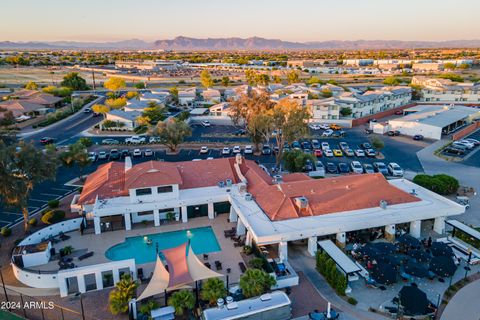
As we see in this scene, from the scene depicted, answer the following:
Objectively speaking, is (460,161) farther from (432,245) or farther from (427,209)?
(432,245)

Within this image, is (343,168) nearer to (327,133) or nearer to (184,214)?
(327,133)

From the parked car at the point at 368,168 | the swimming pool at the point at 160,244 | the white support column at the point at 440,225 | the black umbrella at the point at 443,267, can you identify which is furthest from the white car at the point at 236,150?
the black umbrella at the point at 443,267

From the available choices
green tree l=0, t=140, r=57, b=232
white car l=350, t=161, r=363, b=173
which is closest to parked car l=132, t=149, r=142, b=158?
green tree l=0, t=140, r=57, b=232

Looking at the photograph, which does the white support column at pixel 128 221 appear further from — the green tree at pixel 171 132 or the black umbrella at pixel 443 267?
the black umbrella at pixel 443 267

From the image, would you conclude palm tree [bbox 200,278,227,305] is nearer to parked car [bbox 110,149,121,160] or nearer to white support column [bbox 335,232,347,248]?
white support column [bbox 335,232,347,248]

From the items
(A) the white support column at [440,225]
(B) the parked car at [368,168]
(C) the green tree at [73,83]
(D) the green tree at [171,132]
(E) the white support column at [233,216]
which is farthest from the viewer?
(C) the green tree at [73,83]

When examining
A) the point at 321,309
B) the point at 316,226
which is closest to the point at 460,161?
the point at 316,226
